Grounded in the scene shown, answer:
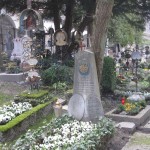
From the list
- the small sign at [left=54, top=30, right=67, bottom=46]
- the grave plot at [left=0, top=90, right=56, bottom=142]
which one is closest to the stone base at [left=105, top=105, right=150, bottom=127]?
the grave plot at [left=0, top=90, right=56, bottom=142]

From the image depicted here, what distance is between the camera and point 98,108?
27.9 feet

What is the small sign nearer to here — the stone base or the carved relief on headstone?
the stone base

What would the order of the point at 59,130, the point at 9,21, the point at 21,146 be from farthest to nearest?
the point at 9,21 → the point at 59,130 → the point at 21,146

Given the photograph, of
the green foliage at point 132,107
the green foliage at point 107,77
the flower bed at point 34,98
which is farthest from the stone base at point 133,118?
the green foliage at point 107,77

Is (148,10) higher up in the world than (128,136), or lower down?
higher up

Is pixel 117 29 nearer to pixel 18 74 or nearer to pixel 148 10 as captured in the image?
pixel 148 10

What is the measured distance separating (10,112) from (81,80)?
2.18 meters

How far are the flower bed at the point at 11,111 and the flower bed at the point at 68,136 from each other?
1714 mm

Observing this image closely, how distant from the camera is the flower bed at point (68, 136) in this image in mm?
6305

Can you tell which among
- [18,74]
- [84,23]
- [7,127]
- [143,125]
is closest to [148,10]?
[84,23]

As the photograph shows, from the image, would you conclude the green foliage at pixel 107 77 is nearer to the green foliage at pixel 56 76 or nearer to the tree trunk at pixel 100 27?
the green foliage at pixel 56 76

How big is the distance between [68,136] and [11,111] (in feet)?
10.0

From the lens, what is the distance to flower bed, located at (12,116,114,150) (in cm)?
630

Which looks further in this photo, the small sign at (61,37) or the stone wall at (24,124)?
the small sign at (61,37)
